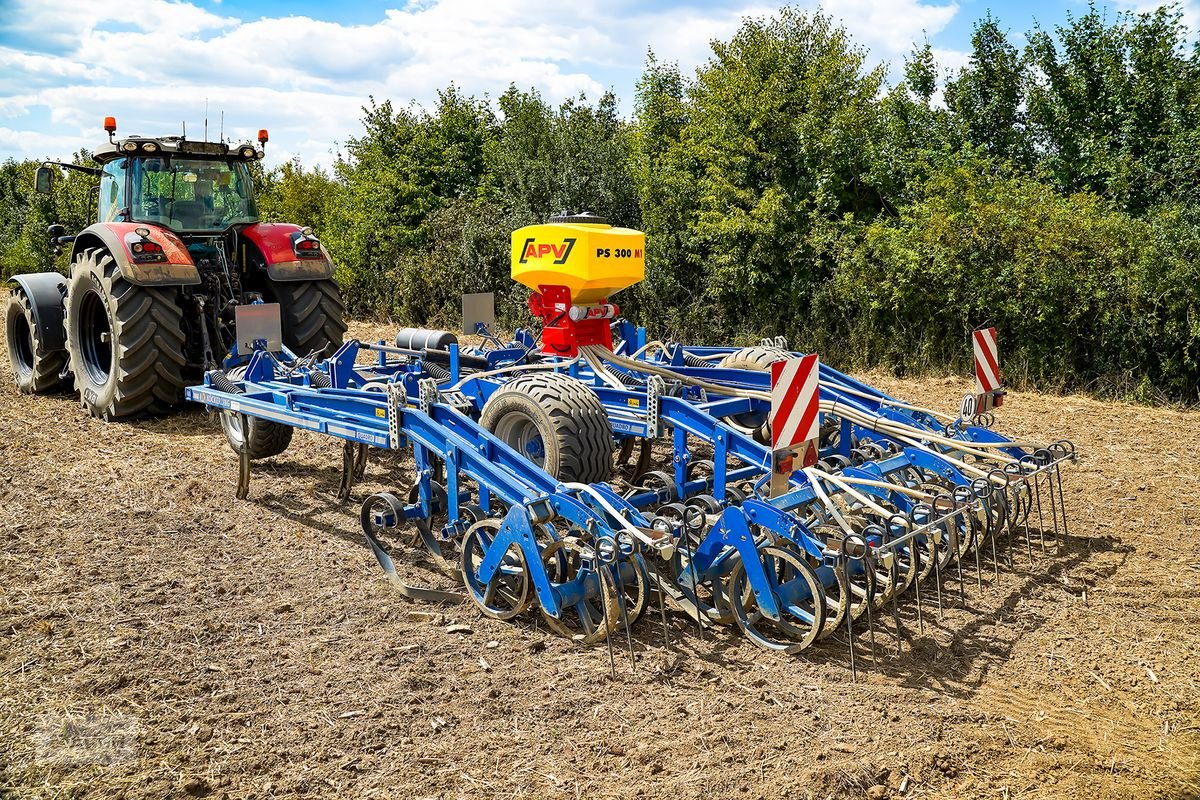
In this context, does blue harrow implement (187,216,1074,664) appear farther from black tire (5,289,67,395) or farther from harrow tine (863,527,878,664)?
black tire (5,289,67,395)

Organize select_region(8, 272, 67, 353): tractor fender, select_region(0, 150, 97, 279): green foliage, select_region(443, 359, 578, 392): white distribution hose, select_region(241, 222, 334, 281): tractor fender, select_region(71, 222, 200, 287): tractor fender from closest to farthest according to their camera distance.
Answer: select_region(443, 359, 578, 392): white distribution hose → select_region(71, 222, 200, 287): tractor fender → select_region(241, 222, 334, 281): tractor fender → select_region(8, 272, 67, 353): tractor fender → select_region(0, 150, 97, 279): green foliage

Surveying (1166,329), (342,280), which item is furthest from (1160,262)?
(342,280)

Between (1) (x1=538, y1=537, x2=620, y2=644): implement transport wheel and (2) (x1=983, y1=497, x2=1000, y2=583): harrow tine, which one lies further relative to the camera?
(2) (x1=983, y1=497, x2=1000, y2=583): harrow tine

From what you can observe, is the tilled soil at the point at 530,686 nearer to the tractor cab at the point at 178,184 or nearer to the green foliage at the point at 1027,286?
the tractor cab at the point at 178,184

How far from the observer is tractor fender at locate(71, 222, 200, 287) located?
657 cm

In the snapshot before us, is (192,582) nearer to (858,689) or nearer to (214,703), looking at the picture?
(214,703)

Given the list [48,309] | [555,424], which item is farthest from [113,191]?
[555,424]

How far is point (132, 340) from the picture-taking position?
659 cm

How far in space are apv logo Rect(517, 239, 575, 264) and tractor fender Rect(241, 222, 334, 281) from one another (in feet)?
7.59

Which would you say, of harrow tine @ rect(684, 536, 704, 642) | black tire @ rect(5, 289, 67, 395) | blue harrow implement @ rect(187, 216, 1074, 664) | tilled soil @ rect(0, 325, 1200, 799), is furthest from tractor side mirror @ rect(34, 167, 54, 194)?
harrow tine @ rect(684, 536, 704, 642)

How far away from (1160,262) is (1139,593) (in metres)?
4.62

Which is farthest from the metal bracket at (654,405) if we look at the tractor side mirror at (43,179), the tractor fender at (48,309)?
the tractor fender at (48,309)

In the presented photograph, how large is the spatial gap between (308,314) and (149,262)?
3.78 feet

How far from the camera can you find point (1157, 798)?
264 cm
